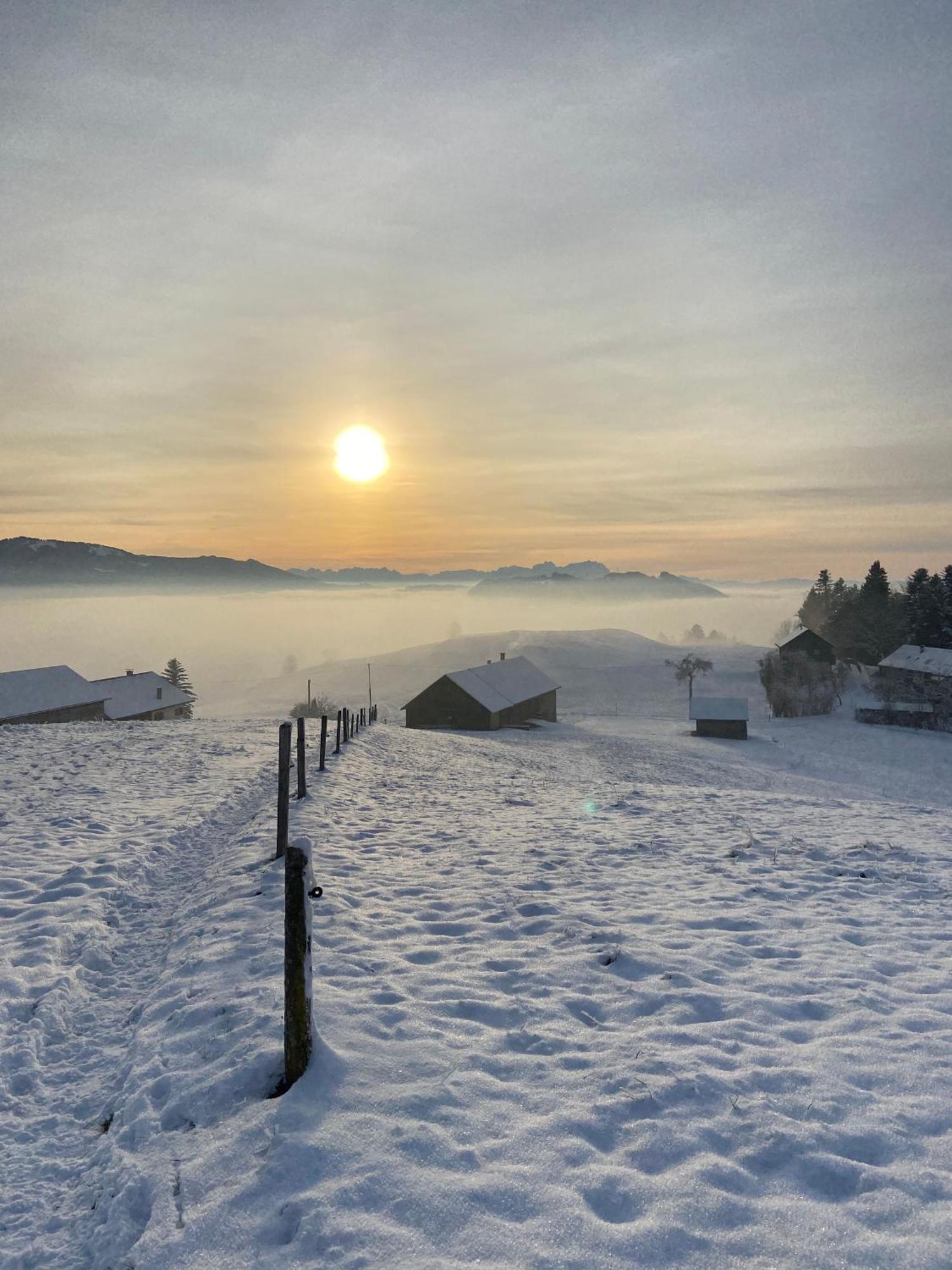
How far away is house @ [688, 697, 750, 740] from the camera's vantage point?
5541cm

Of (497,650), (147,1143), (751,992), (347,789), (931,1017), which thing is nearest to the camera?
(147,1143)

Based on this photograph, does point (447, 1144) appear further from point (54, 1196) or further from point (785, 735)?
point (785, 735)

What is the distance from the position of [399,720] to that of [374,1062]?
70016mm

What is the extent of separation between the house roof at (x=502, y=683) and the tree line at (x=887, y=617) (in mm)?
42954

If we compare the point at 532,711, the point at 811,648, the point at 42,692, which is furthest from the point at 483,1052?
the point at 811,648

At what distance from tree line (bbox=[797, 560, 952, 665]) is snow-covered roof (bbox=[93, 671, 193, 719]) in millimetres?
77624

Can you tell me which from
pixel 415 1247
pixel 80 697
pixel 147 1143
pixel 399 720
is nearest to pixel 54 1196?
pixel 147 1143

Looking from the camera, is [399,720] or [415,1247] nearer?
[415,1247]

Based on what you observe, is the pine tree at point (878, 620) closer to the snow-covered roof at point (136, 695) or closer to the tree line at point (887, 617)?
the tree line at point (887, 617)

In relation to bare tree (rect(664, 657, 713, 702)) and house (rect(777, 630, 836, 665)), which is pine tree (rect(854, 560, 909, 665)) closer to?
house (rect(777, 630, 836, 665))

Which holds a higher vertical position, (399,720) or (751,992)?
(751,992)

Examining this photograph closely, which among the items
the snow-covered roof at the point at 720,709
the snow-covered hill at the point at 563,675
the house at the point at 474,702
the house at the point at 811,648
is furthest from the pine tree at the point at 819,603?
the house at the point at 474,702

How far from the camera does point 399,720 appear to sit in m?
75.0

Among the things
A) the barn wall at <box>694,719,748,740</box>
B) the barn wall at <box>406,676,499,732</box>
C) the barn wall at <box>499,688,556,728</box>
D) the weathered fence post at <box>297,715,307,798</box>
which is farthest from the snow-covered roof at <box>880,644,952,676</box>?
the weathered fence post at <box>297,715,307,798</box>
